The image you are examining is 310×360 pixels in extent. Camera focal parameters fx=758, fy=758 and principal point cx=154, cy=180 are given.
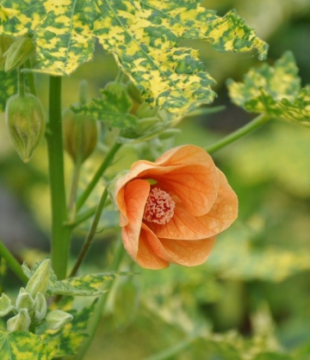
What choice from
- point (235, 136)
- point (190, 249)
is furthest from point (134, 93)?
point (190, 249)

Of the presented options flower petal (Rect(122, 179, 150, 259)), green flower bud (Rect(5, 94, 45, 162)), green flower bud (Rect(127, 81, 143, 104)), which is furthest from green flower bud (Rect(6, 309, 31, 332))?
green flower bud (Rect(127, 81, 143, 104))

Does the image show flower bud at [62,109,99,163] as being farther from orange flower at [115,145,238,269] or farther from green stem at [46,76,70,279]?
orange flower at [115,145,238,269]

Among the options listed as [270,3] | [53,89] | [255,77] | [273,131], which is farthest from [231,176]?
[53,89]

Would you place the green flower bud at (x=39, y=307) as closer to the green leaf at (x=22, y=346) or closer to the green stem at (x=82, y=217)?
the green leaf at (x=22, y=346)

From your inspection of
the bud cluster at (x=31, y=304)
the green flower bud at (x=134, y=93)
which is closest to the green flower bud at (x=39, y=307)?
the bud cluster at (x=31, y=304)

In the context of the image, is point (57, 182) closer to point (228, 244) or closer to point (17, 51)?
point (17, 51)

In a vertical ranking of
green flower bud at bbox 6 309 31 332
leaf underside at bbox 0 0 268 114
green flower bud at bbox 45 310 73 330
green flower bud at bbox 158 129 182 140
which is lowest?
green flower bud at bbox 45 310 73 330
